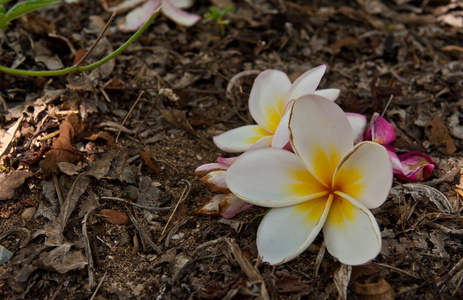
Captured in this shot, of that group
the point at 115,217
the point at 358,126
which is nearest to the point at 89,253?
the point at 115,217

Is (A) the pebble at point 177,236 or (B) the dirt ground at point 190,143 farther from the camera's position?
(A) the pebble at point 177,236

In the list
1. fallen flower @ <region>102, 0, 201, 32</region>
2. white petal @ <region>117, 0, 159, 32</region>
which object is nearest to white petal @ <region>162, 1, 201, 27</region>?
fallen flower @ <region>102, 0, 201, 32</region>

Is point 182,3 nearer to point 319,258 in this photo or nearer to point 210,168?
point 210,168

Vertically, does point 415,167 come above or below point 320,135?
below

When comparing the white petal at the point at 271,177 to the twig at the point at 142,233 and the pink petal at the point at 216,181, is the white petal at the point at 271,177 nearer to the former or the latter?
the pink petal at the point at 216,181

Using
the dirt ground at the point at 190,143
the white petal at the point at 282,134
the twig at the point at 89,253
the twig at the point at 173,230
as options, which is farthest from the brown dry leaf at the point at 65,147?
the white petal at the point at 282,134

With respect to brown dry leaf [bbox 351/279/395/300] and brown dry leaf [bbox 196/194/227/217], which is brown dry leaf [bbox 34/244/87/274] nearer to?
brown dry leaf [bbox 196/194/227/217]
